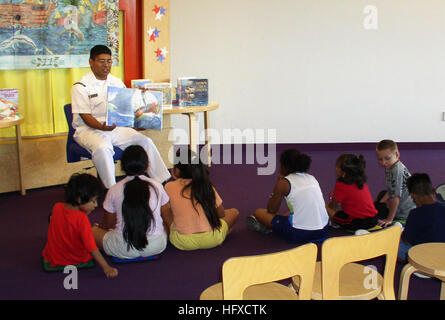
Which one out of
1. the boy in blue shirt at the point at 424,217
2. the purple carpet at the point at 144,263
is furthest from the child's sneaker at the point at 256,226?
the boy in blue shirt at the point at 424,217

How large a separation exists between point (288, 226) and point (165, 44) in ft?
10.1

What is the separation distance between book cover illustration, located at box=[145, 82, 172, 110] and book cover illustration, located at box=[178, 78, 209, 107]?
11cm

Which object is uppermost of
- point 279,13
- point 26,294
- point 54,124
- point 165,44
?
point 279,13

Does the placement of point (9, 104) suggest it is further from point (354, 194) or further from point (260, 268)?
point (260, 268)

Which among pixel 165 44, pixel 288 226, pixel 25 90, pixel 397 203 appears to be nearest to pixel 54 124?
pixel 25 90

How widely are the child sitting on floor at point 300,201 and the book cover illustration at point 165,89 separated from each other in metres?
2.03

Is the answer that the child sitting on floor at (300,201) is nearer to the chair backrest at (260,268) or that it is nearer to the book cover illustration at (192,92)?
the chair backrest at (260,268)

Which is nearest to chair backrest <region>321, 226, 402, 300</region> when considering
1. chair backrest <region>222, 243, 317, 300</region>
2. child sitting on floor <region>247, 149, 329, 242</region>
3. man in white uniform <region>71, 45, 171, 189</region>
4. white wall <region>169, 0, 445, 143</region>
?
chair backrest <region>222, 243, 317, 300</region>

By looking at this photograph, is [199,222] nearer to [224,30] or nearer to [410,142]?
[224,30]

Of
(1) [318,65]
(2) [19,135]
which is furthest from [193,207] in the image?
(1) [318,65]

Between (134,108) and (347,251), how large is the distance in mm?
3243

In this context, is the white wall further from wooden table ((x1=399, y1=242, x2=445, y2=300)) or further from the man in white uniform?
wooden table ((x1=399, y1=242, x2=445, y2=300))
